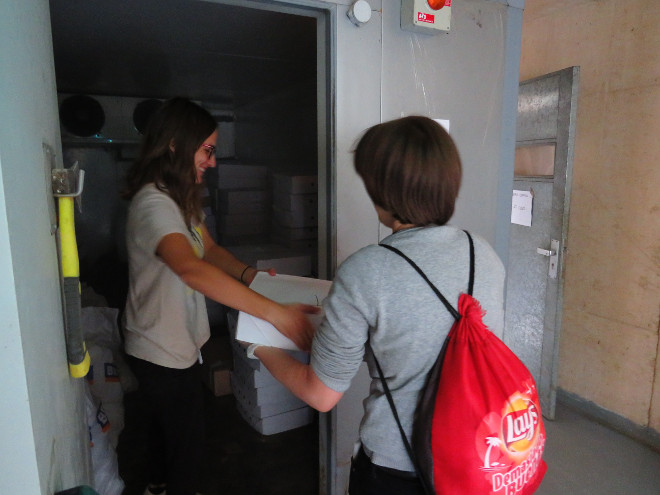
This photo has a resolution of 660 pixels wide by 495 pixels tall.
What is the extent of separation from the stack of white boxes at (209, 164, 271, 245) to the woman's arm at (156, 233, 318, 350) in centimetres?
230

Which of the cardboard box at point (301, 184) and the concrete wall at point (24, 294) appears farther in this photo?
the cardboard box at point (301, 184)

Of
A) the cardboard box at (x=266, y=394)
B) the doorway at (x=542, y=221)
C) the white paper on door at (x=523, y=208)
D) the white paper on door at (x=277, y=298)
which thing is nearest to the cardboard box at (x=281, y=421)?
the cardboard box at (x=266, y=394)

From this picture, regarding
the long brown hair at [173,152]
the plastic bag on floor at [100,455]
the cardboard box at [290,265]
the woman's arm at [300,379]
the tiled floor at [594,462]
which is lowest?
the tiled floor at [594,462]

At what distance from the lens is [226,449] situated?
8.55ft

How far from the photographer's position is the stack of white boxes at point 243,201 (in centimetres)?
368

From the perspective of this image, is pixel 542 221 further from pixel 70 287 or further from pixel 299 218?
pixel 70 287

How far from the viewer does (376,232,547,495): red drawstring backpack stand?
854 millimetres

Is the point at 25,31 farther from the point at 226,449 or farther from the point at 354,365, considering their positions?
the point at 226,449

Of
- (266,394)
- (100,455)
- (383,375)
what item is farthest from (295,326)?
(266,394)

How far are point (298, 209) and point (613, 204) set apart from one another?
1920 mm

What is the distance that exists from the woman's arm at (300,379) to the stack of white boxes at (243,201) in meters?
→ 2.56

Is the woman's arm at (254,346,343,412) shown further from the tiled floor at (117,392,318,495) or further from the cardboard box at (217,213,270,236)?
the cardboard box at (217,213,270,236)

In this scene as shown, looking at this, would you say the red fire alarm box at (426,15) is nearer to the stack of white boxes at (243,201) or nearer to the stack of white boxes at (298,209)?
the stack of white boxes at (298,209)

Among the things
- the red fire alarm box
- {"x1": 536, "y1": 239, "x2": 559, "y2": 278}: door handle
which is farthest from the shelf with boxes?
{"x1": 536, "y1": 239, "x2": 559, "y2": 278}: door handle
